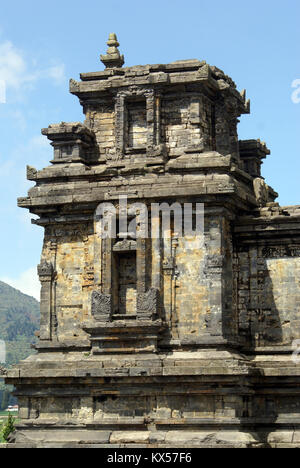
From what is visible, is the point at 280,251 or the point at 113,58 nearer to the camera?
the point at 280,251

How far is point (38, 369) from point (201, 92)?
9964mm

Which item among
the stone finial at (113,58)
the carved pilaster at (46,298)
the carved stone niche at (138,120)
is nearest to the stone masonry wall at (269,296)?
the carved stone niche at (138,120)

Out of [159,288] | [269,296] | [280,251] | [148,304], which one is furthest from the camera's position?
[280,251]

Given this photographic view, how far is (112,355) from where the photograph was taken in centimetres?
2975

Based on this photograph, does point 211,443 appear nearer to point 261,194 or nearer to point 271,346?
point 271,346

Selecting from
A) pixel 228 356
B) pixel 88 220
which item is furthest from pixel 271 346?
pixel 88 220

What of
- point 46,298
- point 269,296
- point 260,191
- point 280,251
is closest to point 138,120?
point 260,191

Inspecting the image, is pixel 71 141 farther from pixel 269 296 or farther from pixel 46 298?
pixel 269 296

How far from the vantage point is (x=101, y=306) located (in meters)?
30.0

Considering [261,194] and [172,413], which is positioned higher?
[261,194]

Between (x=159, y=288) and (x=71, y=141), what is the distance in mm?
5718

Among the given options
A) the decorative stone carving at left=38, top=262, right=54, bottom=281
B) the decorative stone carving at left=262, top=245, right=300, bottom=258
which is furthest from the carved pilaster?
the decorative stone carving at left=262, top=245, right=300, bottom=258

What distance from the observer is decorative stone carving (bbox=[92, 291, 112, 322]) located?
29.8 m
